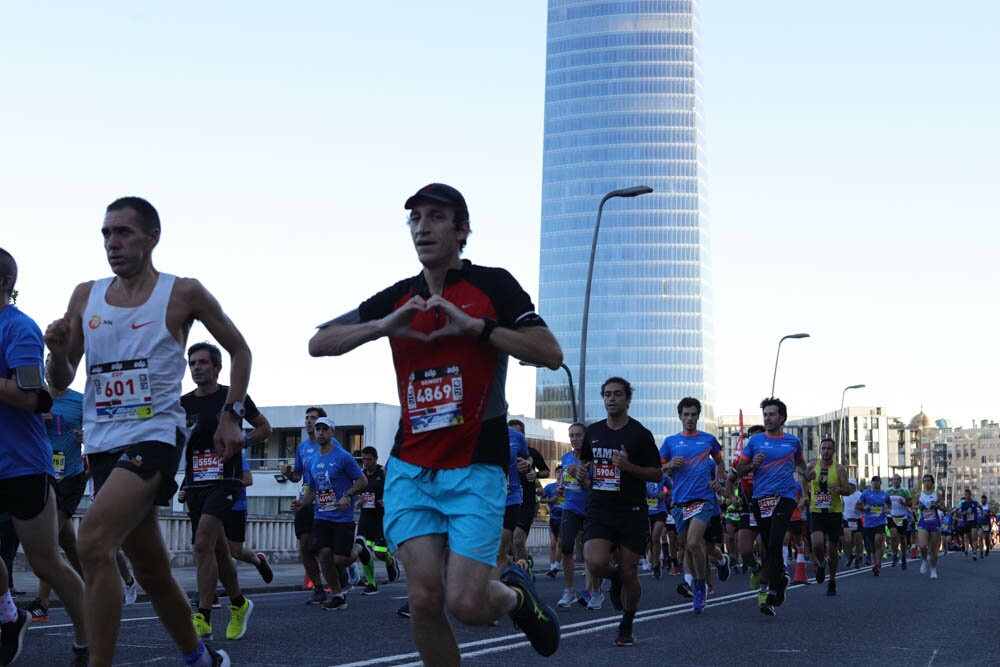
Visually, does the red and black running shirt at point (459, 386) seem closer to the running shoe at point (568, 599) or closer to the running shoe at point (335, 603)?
the running shoe at point (335, 603)

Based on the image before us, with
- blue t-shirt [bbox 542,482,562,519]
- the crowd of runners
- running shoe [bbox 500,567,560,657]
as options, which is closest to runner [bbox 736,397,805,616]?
the crowd of runners

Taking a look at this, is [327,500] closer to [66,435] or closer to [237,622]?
[66,435]

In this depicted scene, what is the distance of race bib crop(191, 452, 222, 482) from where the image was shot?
32.9 feet

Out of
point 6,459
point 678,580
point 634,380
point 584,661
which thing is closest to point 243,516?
point 584,661

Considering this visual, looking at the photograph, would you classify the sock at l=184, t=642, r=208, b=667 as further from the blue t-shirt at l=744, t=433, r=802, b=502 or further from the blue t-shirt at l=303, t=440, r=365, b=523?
the blue t-shirt at l=744, t=433, r=802, b=502

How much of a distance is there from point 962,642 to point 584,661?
3.58m

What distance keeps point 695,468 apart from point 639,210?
6451 inches

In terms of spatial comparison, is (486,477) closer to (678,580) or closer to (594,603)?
(594,603)

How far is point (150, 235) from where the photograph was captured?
610 centimetres

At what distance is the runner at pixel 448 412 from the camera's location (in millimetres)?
4926

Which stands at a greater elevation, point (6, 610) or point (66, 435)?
point (66, 435)

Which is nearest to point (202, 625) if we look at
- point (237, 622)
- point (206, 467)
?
point (237, 622)

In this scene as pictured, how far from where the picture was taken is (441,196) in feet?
16.7

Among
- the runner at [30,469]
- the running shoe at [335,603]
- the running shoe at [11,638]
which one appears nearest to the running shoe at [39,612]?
the running shoe at [335,603]
